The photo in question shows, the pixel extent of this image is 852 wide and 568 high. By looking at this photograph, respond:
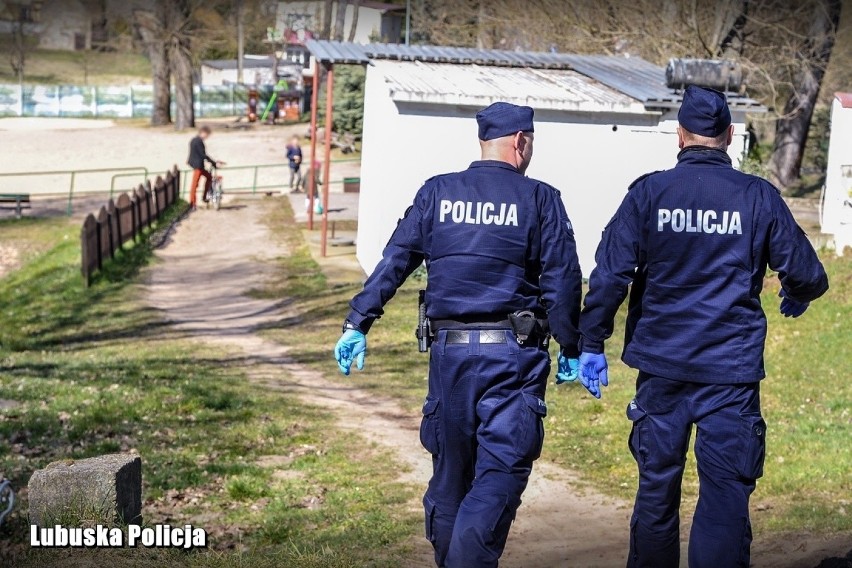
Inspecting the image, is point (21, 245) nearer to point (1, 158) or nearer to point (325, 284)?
point (325, 284)

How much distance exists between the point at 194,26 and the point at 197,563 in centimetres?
5072

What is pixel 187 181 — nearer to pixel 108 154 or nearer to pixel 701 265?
pixel 108 154

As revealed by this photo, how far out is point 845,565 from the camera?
5.27m

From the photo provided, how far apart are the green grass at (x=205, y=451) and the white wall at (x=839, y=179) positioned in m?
9.73

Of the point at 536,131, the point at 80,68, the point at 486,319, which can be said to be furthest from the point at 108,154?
the point at 486,319

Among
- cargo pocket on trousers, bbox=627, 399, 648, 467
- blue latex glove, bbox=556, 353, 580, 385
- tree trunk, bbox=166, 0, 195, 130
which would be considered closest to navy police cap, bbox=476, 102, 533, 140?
blue latex glove, bbox=556, 353, 580, 385

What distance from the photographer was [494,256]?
5.13 metres

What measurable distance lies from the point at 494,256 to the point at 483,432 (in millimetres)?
744

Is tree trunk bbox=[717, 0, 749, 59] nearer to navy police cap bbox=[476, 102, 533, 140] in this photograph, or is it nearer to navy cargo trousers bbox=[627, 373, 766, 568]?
navy police cap bbox=[476, 102, 533, 140]

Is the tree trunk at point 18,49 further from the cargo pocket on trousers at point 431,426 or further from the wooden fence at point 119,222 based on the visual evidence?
the cargo pocket on trousers at point 431,426

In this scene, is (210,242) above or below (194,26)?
below

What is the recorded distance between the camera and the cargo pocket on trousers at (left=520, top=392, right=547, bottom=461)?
16.6 feet

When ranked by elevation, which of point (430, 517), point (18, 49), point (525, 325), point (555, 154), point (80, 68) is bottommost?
point (430, 517)

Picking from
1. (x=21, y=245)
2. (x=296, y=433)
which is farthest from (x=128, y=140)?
(x=296, y=433)
